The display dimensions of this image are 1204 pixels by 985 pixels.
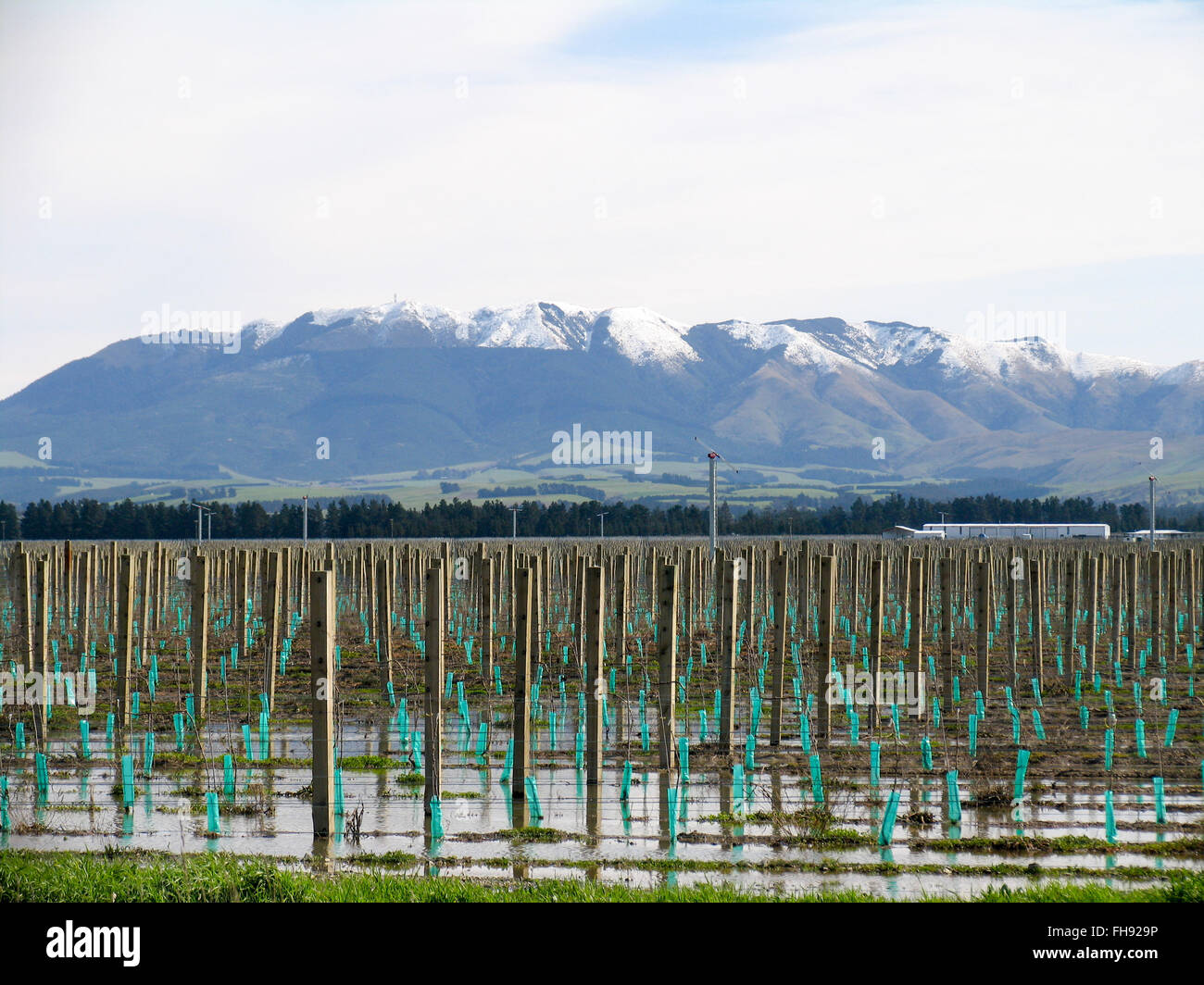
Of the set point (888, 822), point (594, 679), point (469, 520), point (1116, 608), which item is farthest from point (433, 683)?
point (469, 520)

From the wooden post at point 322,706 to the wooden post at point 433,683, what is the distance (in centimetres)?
85

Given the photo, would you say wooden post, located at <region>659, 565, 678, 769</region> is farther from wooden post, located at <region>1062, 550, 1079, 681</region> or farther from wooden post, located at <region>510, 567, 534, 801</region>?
wooden post, located at <region>1062, 550, 1079, 681</region>

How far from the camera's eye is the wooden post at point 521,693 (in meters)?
11.7

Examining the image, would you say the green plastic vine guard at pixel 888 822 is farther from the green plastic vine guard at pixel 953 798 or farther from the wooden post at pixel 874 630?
the wooden post at pixel 874 630

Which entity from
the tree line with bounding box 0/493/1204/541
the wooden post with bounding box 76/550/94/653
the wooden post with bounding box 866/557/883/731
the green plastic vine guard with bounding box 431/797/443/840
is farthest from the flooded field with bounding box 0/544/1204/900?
the tree line with bounding box 0/493/1204/541

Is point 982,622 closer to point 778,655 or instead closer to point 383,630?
point 778,655

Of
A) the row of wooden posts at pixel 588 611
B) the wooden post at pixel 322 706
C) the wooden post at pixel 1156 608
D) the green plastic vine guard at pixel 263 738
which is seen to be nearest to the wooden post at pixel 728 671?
the row of wooden posts at pixel 588 611

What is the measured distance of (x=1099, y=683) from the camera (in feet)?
59.1

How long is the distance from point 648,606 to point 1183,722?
19789mm

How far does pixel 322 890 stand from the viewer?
26.3 ft

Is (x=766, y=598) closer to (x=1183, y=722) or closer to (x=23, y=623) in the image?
(x=1183, y=722)

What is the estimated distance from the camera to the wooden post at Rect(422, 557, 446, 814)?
10828 millimetres
